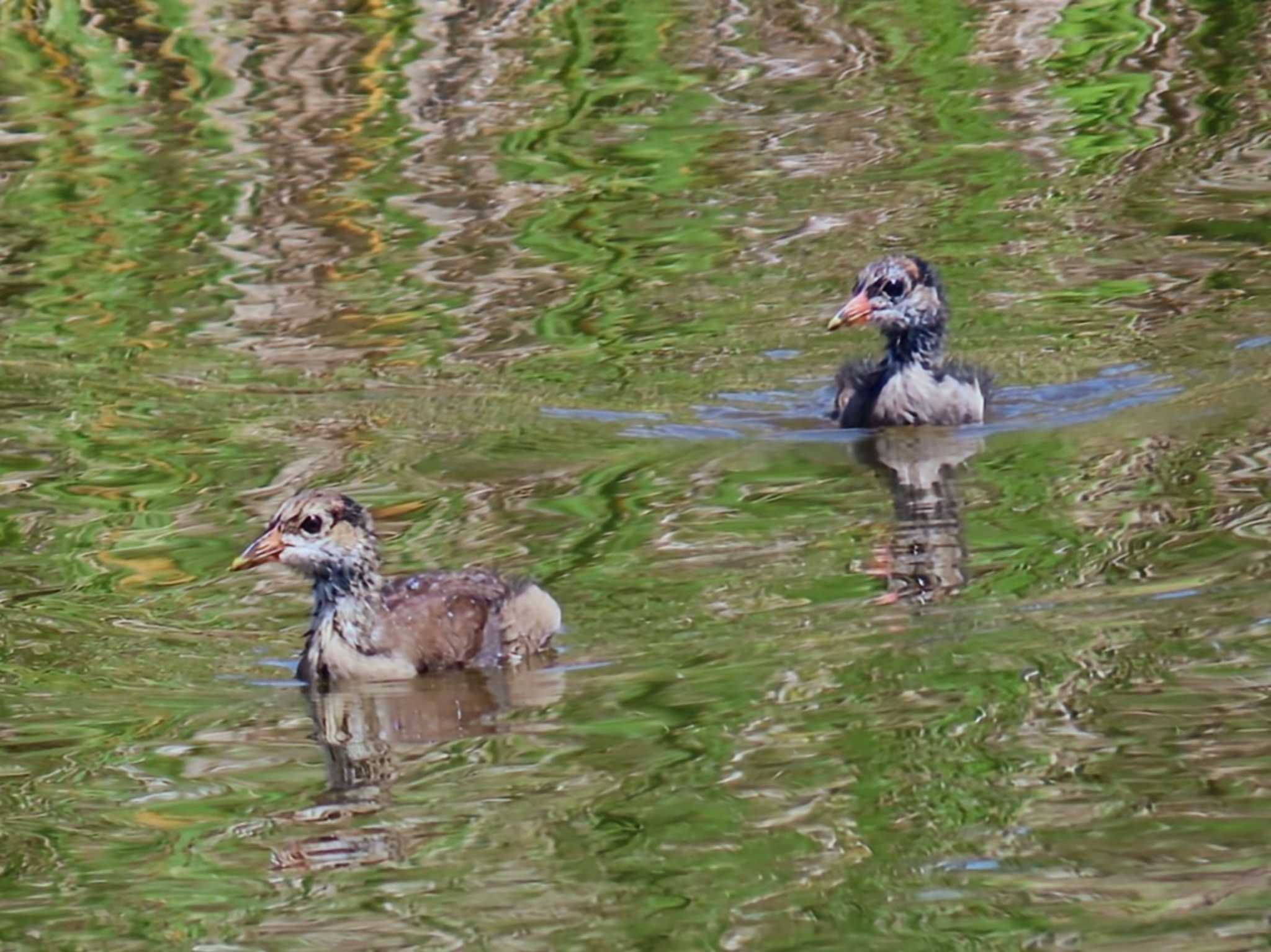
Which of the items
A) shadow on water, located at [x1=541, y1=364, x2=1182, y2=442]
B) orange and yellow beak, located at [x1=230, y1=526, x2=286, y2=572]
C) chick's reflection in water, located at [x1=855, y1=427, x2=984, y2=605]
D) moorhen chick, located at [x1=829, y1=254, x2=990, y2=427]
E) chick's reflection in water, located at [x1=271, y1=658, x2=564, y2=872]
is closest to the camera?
chick's reflection in water, located at [x1=271, y1=658, x2=564, y2=872]

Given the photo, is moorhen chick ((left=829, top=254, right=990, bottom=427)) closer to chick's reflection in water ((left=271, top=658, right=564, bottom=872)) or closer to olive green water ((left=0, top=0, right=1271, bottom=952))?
olive green water ((left=0, top=0, right=1271, bottom=952))

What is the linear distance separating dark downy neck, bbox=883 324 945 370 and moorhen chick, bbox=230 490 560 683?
3.51 meters

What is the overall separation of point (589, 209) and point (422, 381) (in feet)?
8.61

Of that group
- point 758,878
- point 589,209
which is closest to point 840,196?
point 589,209

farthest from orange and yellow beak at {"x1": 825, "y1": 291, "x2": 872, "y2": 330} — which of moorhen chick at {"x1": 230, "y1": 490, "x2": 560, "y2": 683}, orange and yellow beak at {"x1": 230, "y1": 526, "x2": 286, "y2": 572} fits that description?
orange and yellow beak at {"x1": 230, "y1": 526, "x2": 286, "y2": 572}

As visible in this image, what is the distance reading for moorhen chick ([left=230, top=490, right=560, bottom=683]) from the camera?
8.98 m

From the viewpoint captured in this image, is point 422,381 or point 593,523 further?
point 422,381

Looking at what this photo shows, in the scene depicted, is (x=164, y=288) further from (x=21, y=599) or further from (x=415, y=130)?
(x=21, y=599)

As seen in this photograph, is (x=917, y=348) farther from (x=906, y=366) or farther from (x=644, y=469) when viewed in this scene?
(x=644, y=469)

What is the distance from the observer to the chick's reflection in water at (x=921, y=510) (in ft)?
30.5

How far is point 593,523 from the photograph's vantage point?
10.4 metres

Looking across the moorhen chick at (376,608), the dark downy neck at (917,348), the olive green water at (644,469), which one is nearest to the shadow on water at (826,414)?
the olive green water at (644,469)

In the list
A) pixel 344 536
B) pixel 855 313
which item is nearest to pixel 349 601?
pixel 344 536

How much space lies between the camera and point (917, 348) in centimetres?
1238
